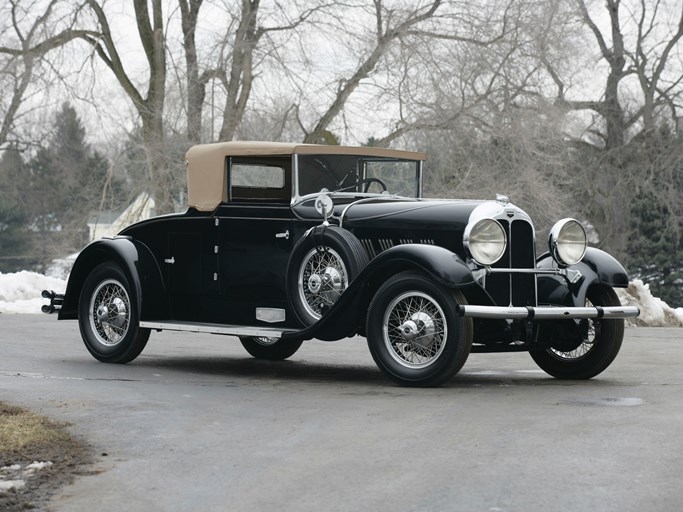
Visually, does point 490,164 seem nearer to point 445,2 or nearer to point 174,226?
point 445,2

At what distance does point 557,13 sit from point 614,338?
1677 cm

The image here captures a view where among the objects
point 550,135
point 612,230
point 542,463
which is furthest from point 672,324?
point 612,230

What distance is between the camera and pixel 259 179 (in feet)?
37.3

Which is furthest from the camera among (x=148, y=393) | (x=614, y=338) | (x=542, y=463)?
(x=614, y=338)

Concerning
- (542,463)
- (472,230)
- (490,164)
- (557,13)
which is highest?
(557,13)

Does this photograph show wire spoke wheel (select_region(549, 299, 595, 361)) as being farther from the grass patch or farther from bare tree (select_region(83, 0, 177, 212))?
bare tree (select_region(83, 0, 177, 212))

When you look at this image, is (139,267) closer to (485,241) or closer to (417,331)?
(417,331)

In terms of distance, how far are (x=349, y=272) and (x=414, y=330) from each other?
2.96ft

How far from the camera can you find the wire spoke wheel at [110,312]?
11.5 m

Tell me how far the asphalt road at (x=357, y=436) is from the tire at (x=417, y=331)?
18cm

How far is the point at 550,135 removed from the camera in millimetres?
25719

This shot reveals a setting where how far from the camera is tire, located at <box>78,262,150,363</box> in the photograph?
1133cm

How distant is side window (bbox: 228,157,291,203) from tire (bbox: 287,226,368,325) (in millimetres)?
1046

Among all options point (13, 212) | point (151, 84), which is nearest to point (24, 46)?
point (151, 84)
